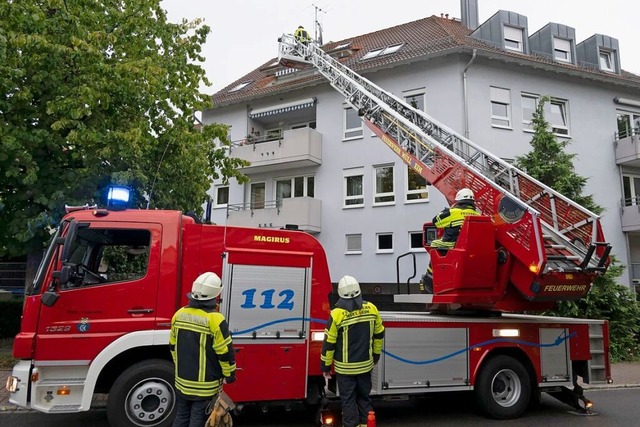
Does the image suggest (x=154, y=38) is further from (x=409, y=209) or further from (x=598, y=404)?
(x=598, y=404)

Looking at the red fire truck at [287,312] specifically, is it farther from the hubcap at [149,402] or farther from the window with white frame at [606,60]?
the window with white frame at [606,60]

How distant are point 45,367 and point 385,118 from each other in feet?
28.3

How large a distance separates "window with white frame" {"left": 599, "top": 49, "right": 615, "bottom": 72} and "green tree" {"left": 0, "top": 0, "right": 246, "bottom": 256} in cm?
1836

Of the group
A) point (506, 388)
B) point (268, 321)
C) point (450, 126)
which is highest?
point (450, 126)

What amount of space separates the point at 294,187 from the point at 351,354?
1638cm

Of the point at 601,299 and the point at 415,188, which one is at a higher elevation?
the point at 415,188

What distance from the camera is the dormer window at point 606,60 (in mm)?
21859

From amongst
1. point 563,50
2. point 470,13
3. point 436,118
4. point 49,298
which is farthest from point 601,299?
point 470,13

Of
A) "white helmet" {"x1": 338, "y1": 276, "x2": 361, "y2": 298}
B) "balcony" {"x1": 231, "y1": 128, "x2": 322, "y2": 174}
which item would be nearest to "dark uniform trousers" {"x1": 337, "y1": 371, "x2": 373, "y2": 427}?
"white helmet" {"x1": 338, "y1": 276, "x2": 361, "y2": 298}

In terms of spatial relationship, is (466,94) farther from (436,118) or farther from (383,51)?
(383,51)

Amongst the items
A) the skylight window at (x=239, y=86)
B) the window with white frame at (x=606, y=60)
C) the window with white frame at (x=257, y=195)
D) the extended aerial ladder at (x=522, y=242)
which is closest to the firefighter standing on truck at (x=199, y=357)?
the extended aerial ladder at (x=522, y=242)

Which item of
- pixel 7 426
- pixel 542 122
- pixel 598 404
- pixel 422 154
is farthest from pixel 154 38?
pixel 598 404

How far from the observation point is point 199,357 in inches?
176

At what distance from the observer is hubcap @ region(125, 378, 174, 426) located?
18.5 feet
